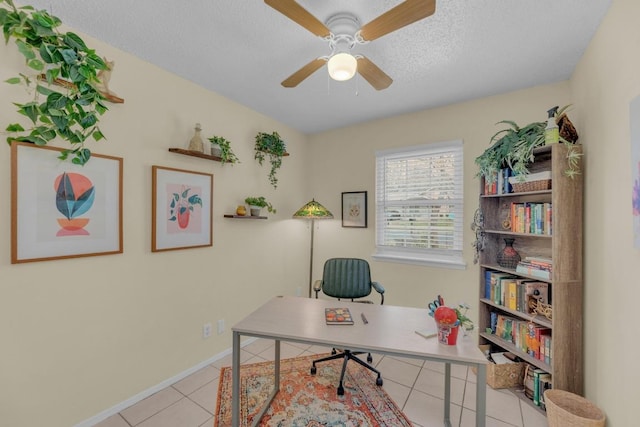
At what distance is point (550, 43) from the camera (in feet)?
6.22

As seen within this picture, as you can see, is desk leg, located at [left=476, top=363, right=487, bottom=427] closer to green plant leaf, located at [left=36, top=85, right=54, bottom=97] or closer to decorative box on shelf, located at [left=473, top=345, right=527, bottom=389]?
decorative box on shelf, located at [left=473, top=345, right=527, bottom=389]

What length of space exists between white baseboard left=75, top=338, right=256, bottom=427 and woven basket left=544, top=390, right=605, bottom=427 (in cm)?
263

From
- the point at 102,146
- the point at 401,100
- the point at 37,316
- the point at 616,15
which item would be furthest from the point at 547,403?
the point at 102,146

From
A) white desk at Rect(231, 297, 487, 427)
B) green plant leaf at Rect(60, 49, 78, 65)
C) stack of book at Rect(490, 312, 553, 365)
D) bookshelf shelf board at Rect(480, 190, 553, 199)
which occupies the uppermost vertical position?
green plant leaf at Rect(60, 49, 78, 65)

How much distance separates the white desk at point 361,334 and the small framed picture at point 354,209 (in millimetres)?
1532

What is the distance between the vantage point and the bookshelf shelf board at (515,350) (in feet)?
6.64

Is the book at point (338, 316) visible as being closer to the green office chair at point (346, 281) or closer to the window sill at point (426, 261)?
the green office chair at point (346, 281)

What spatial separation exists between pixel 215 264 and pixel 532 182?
9.25 ft

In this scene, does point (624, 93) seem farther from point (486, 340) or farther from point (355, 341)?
point (486, 340)

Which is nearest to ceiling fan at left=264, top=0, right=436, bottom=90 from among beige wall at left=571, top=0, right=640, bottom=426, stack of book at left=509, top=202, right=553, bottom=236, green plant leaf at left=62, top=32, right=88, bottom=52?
green plant leaf at left=62, top=32, right=88, bottom=52

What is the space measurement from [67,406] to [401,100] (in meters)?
3.59

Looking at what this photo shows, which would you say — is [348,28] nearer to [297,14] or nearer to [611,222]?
[297,14]

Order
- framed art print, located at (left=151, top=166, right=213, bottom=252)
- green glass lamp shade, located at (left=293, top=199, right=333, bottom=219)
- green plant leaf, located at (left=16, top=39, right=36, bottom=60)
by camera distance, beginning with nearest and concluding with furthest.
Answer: green plant leaf, located at (left=16, top=39, right=36, bottom=60) < framed art print, located at (left=151, top=166, right=213, bottom=252) < green glass lamp shade, located at (left=293, top=199, right=333, bottom=219)

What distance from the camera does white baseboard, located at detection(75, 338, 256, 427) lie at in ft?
6.24
